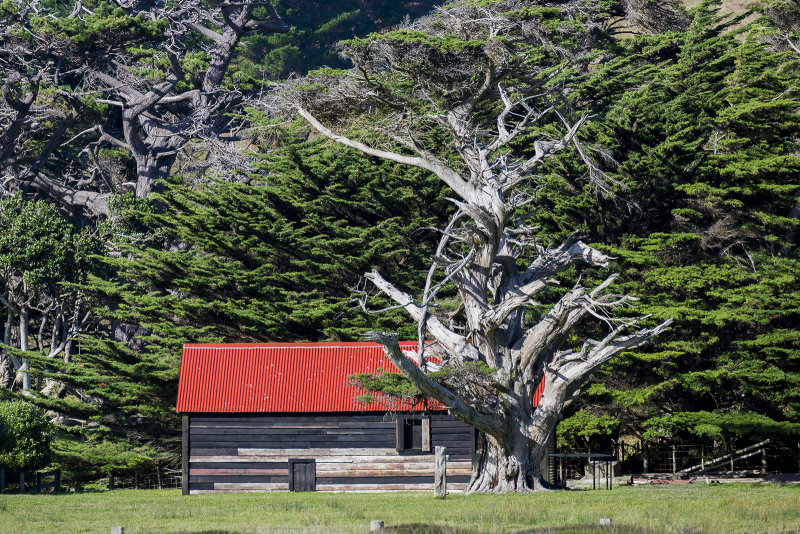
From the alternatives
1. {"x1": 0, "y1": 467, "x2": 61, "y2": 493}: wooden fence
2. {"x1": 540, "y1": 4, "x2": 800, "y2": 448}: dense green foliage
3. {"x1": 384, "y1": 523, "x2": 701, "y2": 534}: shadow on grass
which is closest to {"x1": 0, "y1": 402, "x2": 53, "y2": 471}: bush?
{"x1": 0, "y1": 467, "x2": 61, "y2": 493}: wooden fence

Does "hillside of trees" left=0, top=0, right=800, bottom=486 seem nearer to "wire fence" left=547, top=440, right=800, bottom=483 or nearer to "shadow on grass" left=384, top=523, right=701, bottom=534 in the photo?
"wire fence" left=547, top=440, right=800, bottom=483

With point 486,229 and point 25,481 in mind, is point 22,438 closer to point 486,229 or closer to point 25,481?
point 25,481

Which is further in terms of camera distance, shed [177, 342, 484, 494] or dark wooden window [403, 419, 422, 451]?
dark wooden window [403, 419, 422, 451]

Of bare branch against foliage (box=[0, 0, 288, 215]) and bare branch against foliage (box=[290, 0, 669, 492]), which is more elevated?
bare branch against foliage (box=[0, 0, 288, 215])

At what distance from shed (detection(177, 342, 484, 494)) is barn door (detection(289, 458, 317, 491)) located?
28 mm

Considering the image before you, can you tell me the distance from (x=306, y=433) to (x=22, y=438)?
8.11 meters

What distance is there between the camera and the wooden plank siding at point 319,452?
28.5m

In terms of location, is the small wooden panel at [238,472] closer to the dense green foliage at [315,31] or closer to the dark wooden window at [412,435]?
the dark wooden window at [412,435]

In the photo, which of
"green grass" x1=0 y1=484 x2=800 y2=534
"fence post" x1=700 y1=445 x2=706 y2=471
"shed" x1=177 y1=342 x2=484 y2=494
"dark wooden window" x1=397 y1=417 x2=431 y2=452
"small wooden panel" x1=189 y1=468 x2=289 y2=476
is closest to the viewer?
"green grass" x1=0 y1=484 x2=800 y2=534

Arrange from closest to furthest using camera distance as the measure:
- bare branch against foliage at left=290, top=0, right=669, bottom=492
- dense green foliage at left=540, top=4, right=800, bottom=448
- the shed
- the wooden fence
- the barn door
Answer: bare branch against foliage at left=290, top=0, right=669, bottom=492 → the shed → the barn door → the wooden fence → dense green foliage at left=540, top=4, right=800, bottom=448

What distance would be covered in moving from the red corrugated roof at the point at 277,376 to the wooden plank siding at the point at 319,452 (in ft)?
1.36

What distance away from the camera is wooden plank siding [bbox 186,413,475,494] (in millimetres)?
28547

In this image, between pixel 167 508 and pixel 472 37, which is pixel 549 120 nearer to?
pixel 472 37

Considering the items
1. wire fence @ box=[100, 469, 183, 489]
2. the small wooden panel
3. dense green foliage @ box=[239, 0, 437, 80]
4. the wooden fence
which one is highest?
dense green foliage @ box=[239, 0, 437, 80]
